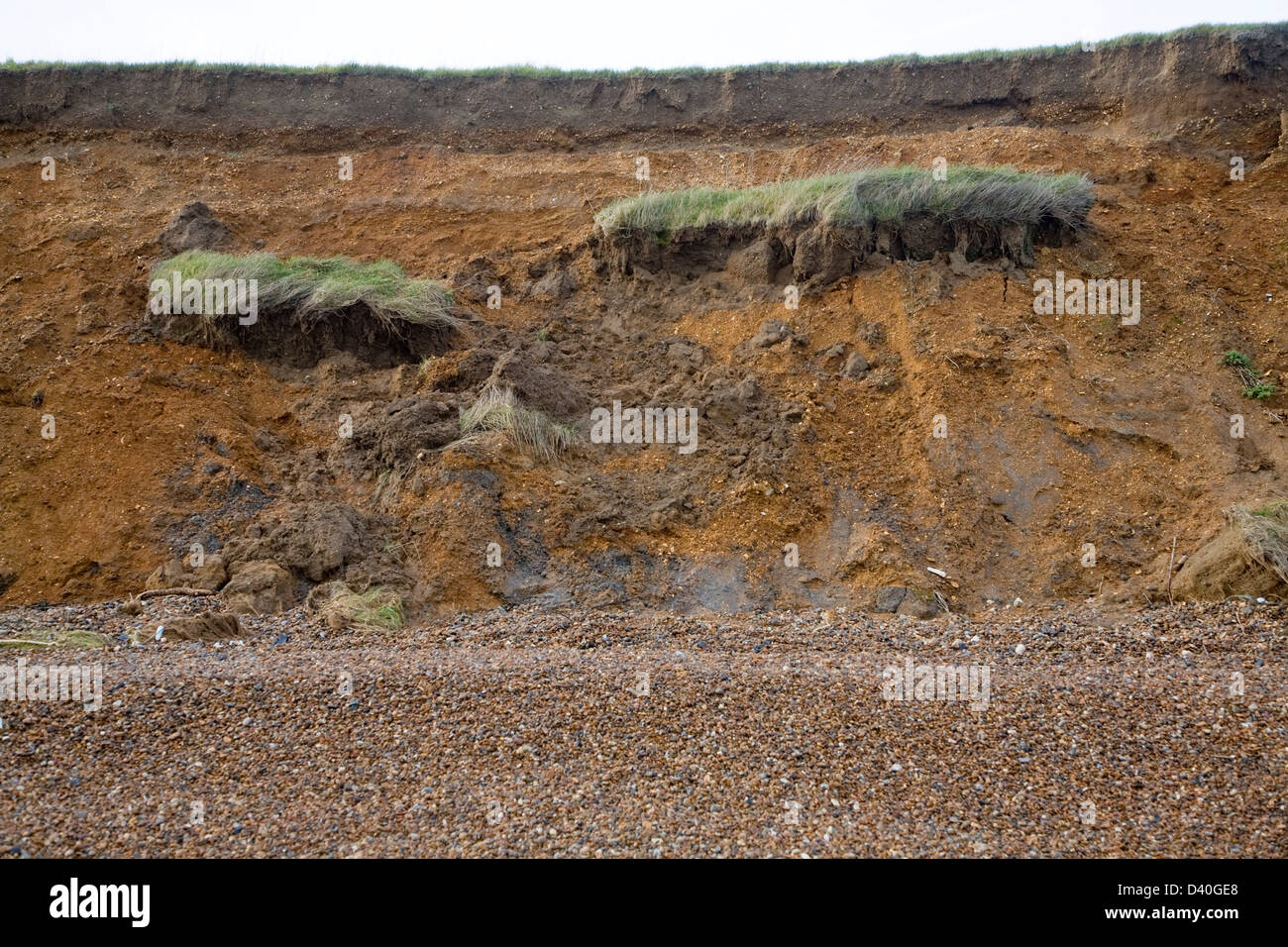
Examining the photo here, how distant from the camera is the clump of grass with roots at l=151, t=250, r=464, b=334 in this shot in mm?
9297

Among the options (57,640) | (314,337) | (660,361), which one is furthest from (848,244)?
(57,640)

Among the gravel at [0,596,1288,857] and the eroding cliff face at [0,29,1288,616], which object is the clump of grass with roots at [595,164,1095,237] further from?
the gravel at [0,596,1288,857]

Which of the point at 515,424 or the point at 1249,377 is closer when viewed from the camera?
the point at 515,424

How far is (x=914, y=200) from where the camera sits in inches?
369

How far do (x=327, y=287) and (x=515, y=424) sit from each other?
2675 millimetres

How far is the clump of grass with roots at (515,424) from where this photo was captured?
807 centimetres

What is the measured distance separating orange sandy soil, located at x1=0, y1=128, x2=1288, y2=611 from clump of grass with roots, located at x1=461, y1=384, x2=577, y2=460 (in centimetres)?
23

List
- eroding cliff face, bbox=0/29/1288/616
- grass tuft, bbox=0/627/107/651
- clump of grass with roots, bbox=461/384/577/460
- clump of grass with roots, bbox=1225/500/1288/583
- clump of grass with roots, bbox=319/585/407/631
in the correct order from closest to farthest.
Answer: grass tuft, bbox=0/627/107/651, clump of grass with roots, bbox=1225/500/1288/583, clump of grass with roots, bbox=319/585/407/631, eroding cliff face, bbox=0/29/1288/616, clump of grass with roots, bbox=461/384/577/460

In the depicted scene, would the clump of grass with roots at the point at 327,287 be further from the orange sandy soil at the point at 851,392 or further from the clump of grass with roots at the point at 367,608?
the clump of grass with roots at the point at 367,608

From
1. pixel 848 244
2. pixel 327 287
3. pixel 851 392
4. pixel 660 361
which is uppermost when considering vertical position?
pixel 848 244

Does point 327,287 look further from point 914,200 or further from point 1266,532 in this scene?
point 1266,532

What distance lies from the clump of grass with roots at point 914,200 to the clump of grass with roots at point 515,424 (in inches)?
115

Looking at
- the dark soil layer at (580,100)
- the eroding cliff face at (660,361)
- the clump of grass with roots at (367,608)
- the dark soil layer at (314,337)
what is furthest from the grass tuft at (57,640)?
the dark soil layer at (580,100)

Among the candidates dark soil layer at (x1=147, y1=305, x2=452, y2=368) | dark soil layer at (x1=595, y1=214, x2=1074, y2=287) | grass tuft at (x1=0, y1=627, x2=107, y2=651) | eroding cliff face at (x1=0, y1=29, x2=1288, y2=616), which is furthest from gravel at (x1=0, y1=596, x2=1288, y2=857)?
dark soil layer at (x1=595, y1=214, x2=1074, y2=287)
